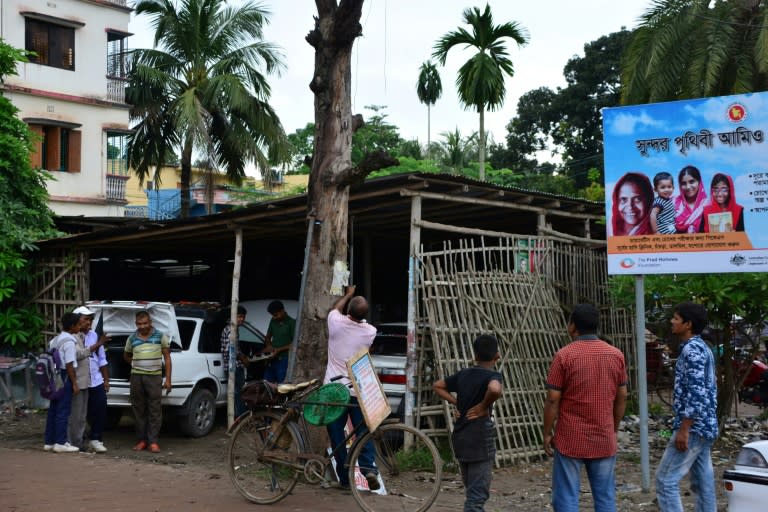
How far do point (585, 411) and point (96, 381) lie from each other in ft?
22.3

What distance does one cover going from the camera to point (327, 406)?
7.54m

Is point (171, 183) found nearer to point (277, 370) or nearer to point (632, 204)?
point (277, 370)

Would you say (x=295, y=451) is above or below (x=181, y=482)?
above

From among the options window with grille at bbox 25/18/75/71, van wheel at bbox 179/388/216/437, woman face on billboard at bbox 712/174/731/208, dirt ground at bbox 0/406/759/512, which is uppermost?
window with grille at bbox 25/18/75/71

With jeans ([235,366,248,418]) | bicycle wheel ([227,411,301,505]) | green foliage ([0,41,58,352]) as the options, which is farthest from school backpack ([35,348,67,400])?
green foliage ([0,41,58,352])

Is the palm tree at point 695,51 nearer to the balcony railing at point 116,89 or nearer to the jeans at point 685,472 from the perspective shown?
the jeans at point 685,472

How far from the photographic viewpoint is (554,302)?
11430mm

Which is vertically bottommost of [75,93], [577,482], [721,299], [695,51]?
[577,482]

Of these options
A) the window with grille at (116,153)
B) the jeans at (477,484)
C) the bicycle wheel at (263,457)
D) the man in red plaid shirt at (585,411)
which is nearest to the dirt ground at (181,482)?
the bicycle wheel at (263,457)

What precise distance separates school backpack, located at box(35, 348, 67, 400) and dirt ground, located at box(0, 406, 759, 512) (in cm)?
72

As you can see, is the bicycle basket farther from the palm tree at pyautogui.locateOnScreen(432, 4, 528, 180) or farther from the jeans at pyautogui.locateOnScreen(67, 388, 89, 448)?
the palm tree at pyautogui.locateOnScreen(432, 4, 528, 180)

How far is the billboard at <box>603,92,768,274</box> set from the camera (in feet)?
26.2

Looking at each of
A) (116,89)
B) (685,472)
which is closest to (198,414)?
(685,472)

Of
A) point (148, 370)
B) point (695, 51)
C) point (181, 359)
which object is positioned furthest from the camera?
point (695, 51)
